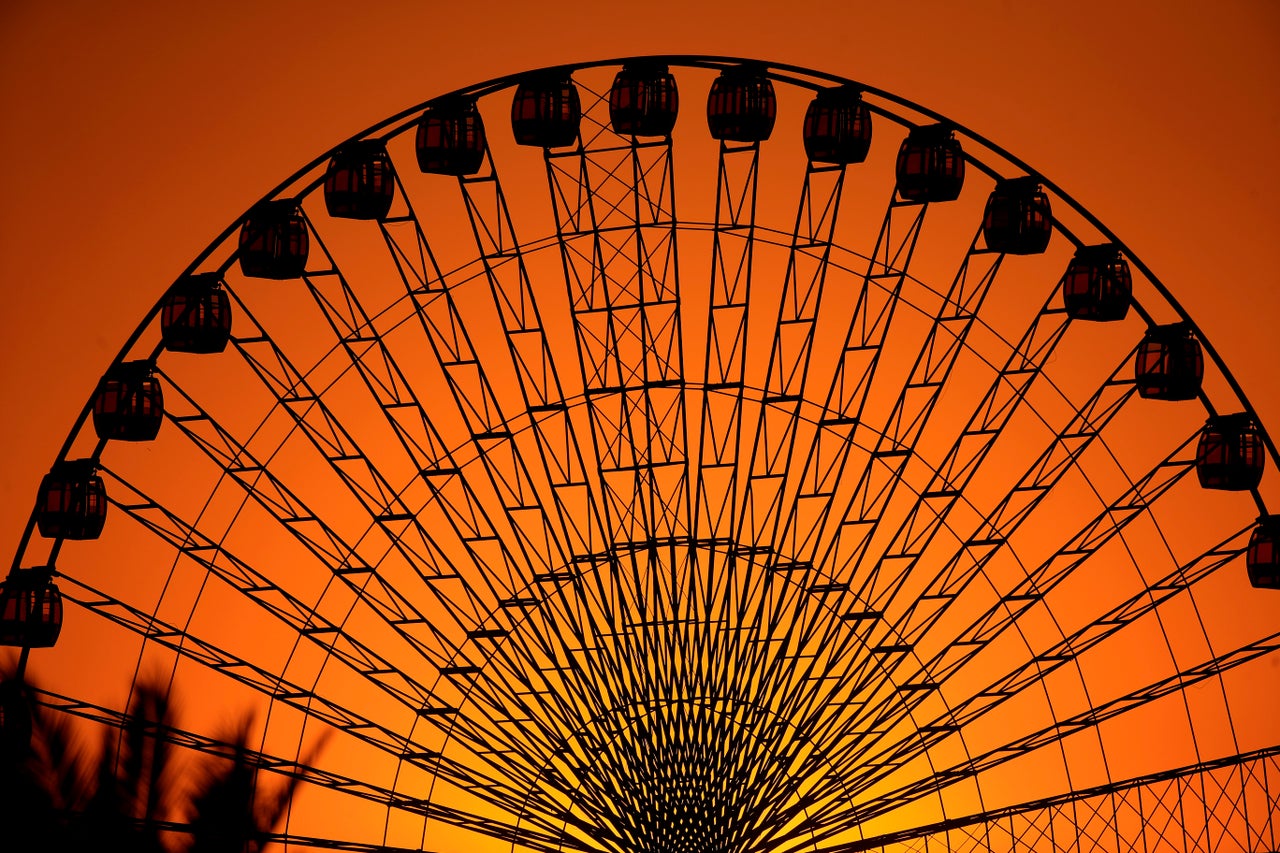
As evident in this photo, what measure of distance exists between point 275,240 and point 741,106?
5995 millimetres

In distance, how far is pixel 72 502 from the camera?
69.9ft

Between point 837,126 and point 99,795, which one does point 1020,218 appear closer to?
point 837,126

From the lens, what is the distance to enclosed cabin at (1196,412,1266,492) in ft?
71.7

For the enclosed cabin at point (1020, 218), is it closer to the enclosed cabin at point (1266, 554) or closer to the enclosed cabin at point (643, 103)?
the enclosed cabin at point (643, 103)

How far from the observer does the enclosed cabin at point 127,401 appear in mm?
21250

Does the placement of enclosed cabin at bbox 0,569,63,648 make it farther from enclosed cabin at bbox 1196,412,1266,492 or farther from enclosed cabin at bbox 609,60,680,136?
enclosed cabin at bbox 1196,412,1266,492

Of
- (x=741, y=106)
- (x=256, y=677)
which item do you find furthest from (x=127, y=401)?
(x=256, y=677)

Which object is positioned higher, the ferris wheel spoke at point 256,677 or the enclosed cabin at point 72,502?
the enclosed cabin at point 72,502

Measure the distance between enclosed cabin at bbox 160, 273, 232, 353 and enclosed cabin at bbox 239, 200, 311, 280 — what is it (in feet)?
1.96

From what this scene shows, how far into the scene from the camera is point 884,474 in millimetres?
30812

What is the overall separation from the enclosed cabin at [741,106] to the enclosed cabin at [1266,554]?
325 inches

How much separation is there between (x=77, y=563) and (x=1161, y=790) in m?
21.6

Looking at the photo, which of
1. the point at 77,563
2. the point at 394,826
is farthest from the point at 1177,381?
the point at 77,563

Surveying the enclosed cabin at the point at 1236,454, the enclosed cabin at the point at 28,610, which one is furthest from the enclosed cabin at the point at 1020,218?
the enclosed cabin at the point at 28,610
